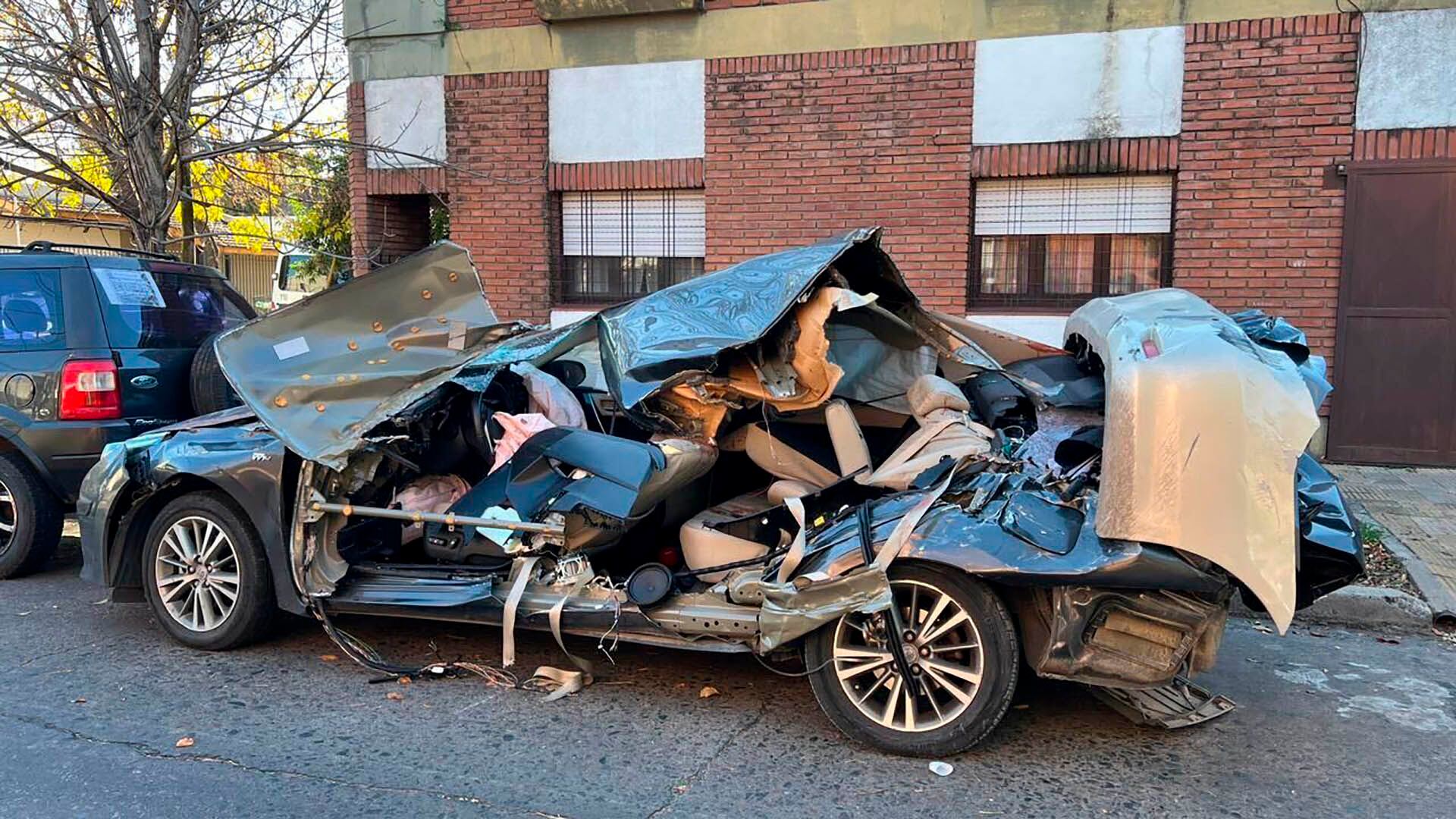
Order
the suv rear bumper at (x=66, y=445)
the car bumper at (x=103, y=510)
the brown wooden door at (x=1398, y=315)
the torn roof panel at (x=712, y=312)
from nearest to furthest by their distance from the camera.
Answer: the torn roof panel at (x=712, y=312) → the car bumper at (x=103, y=510) → the suv rear bumper at (x=66, y=445) → the brown wooden door at (x=1398, y=315)

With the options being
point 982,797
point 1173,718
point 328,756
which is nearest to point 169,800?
point 328,756

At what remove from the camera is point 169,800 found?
11.3 feet

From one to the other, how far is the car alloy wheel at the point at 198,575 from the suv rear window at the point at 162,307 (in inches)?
77.0

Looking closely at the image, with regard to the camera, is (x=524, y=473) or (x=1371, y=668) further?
(x=1371, y=668)

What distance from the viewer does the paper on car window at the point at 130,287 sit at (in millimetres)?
6223

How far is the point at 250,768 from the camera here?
12.0ft

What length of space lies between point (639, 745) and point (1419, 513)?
5.89 meters

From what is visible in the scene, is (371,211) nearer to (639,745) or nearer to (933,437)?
(933,437)

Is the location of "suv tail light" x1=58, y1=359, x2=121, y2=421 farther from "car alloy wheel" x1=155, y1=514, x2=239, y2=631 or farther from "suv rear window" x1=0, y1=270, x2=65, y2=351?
"car alloy wheel" x1=155, y1=514, x2=239, y2=631

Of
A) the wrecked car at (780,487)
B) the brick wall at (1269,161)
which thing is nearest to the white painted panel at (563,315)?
the wrecked car at (780,487)

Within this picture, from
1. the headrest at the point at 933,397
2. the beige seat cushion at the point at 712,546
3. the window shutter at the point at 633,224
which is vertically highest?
the window shutter at the point at 633,224

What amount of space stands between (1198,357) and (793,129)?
6439 mm

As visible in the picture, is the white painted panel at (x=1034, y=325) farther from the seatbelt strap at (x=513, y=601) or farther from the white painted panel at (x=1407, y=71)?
the seatbelt strap at (x=513, y=601)

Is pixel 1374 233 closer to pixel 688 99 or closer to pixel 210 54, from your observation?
pixel 688 99
